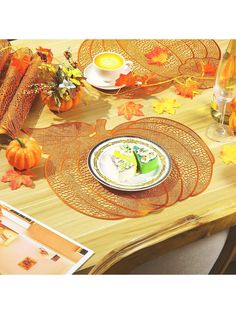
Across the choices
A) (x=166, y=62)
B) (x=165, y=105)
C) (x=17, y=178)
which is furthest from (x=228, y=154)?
(x=17, y=178)

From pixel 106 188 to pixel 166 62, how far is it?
79 cm

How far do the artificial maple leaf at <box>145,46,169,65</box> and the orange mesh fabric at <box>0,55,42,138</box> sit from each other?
19.1 inches

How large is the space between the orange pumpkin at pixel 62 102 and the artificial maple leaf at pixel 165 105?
29cm

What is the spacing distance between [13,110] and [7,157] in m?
0.24

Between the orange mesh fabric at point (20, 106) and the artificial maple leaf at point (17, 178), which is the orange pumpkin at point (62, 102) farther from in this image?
the artificial maple leaf at point (17, 178)

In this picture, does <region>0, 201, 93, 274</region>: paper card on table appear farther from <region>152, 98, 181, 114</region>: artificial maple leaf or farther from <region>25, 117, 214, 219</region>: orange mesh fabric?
<region>152, 98, 181, 114</region>: artificial maple leaf

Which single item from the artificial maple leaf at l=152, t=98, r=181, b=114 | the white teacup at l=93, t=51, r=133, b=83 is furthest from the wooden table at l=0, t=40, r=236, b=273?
the white teacup at l=93, t=51, r=133, b=83

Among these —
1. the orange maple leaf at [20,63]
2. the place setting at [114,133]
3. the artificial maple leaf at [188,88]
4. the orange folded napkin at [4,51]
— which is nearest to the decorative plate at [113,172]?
the place setting at [114,133]

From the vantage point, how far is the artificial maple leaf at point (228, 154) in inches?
86.7

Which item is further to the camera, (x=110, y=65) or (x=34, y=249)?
(x=110, y=65)

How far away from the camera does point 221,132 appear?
Answer: 2.32 m

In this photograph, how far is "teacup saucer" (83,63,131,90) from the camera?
8.14 ft

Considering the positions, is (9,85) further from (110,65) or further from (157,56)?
(157,56)

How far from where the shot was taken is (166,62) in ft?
8.74
